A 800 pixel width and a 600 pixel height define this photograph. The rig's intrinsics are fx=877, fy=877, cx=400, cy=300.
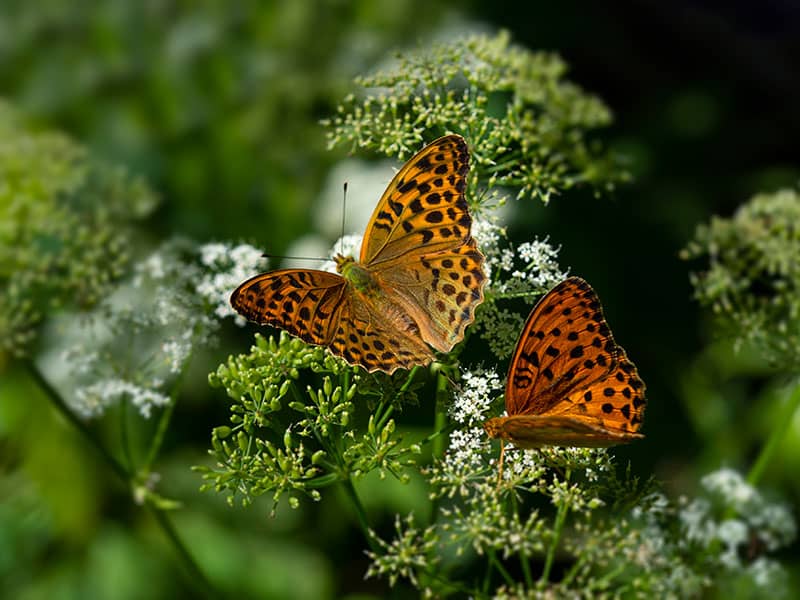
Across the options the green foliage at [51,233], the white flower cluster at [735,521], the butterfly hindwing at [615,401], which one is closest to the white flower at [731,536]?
the white flower cluster at [735,521]

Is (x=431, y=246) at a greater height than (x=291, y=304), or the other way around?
(x=431, y=246)

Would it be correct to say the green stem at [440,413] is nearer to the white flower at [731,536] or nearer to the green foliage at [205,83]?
the white flower at [731,536]

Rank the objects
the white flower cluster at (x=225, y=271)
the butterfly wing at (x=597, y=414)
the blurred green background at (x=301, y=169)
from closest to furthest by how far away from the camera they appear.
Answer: the butterfly wing at (x=597, y=414), the white flower cluster at (x=225, y=271), the blurred green background at (x=301, y=169)

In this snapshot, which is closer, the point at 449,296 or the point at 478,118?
the point at 449,296

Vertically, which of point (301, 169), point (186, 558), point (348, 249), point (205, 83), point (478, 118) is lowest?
point (186, 558)

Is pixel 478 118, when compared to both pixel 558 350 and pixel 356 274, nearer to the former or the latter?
pixel 356 274

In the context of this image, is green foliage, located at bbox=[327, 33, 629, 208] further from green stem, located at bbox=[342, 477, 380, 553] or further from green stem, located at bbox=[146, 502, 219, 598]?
green stem, located at bbox=[146, 502, 219, 598]

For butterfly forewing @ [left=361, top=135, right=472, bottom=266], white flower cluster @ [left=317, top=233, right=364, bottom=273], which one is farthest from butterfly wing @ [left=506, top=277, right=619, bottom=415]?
white flower cluster @ [left=317, top=233, right=364, bottom=273]

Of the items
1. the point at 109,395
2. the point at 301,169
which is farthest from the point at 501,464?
A: the point at 301,169
